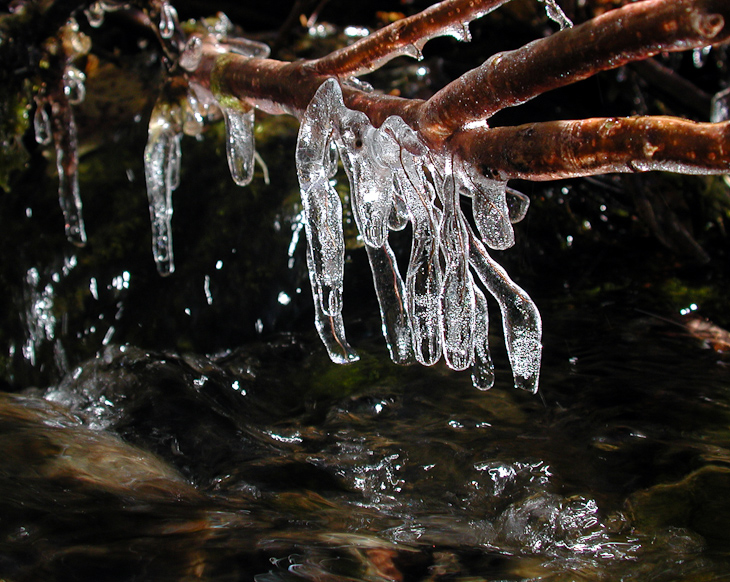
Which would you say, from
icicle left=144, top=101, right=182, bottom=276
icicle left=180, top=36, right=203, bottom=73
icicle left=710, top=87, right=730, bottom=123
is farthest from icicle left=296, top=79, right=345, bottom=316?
icicle left=710, top=87, right=730, bottom=123

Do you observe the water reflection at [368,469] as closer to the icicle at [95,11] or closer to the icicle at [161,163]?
the icicle at [161,163]

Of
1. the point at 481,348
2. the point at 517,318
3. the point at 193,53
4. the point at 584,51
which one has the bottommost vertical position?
the point at 481,348

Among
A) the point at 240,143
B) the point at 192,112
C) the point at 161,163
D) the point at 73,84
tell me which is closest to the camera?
the point at 240,143

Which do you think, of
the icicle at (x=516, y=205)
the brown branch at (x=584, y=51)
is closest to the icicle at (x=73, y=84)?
the icicle at (x=516, y=205)

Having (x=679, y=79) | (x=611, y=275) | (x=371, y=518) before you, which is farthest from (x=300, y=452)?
(x=679, y=79)

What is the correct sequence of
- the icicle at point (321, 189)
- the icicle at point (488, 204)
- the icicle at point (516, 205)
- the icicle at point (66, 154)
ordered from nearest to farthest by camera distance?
the icicle at point (488, 204), the icicle at point (321, 189), the icicle at point (516, 205), the icicle at point (66, 154)

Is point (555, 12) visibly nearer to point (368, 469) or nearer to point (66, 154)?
point (368, 469)

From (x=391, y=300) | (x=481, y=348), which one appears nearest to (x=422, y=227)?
(x=391, y=300)
